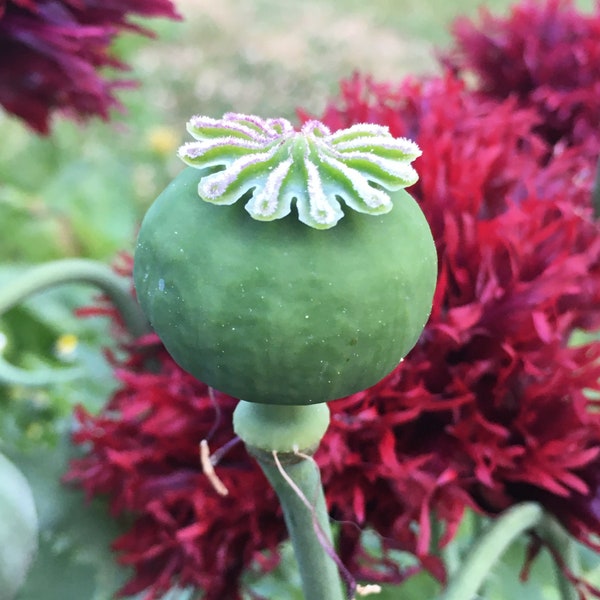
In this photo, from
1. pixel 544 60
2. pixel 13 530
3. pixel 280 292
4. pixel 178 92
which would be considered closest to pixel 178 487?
pixel 13 530

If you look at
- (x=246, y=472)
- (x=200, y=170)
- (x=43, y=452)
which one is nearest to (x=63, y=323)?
(x=43, y=452)

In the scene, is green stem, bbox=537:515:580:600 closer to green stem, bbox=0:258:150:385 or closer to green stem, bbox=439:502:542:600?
green stem, bbox=439:502:542:600

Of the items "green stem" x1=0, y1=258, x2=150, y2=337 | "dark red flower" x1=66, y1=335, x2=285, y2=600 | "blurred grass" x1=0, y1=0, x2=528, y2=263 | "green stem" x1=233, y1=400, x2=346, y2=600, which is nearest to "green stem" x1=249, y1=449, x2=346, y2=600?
"green stem" x1=233, y1=400, x2=346, y2=600

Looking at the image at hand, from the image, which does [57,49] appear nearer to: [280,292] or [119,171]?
[280,292]

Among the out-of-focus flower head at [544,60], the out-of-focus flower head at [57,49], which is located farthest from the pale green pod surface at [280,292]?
the out-of-focus flower head at [544,60]

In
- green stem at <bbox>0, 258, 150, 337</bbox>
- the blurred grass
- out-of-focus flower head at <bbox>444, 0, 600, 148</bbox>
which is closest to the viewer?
green stem at <bbox>0, 258, 150, 337</bbox>
